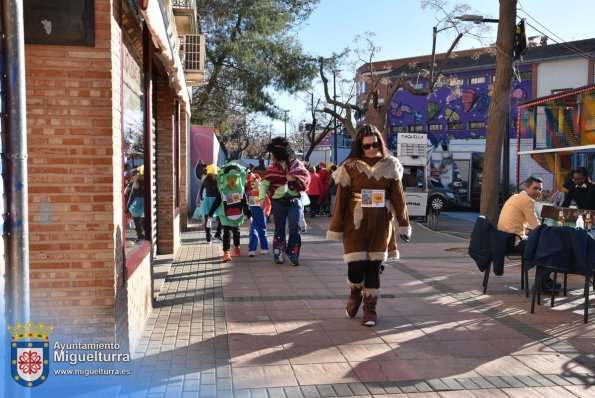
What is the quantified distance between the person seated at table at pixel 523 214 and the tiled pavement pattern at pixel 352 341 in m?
0.55

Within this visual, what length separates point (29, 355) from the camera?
3039 millimetres

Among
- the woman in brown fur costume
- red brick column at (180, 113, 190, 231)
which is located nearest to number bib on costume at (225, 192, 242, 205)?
the woman in brown fur costume

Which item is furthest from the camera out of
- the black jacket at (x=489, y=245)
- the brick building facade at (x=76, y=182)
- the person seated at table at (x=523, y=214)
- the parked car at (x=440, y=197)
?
the parked car at (x=440, y=197)

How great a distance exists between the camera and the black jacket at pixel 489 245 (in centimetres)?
700

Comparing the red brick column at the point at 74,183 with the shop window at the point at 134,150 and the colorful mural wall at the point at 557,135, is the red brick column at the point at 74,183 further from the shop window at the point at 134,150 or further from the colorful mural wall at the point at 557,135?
the colorful mural wall at the point at 557,135

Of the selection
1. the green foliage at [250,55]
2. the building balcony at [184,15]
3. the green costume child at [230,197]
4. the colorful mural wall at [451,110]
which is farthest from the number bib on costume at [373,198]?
the colorful mural wall at [451,110]

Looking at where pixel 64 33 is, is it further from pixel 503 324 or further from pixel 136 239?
pixel 503 324

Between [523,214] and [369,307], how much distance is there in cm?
283

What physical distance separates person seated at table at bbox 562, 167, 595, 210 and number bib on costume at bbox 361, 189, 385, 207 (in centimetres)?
634

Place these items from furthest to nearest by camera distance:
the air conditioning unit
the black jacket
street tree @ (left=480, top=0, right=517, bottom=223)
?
the air conditioning unit, street tree @ (left=480, top=0, right=517, bottom=223), the black jacket

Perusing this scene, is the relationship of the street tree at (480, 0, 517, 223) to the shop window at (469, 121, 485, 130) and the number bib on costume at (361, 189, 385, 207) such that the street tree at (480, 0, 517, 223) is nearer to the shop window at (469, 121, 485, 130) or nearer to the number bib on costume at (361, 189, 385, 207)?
the number bib on costume at (361, 189, 385, 207)

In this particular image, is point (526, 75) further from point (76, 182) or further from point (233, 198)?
point (76, 182)

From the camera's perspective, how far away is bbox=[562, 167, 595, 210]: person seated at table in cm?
1038

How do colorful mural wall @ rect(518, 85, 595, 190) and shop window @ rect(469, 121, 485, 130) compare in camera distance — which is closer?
colorful mural wall @ rect(518, 85, 595, 190)
